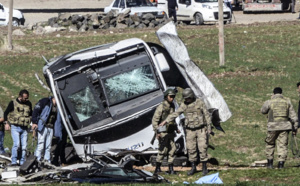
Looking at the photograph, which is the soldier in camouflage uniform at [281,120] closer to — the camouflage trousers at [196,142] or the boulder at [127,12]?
the camouflage trousers at [196,142]

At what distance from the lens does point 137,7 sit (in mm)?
37375

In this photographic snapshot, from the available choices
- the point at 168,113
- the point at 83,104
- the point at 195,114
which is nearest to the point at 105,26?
the point at 83,104

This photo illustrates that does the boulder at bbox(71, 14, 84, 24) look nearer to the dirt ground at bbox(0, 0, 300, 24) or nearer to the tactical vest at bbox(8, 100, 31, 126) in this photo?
the dirt ground at bbox(0, 0, 300, 24)

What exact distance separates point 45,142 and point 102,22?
1983 cm

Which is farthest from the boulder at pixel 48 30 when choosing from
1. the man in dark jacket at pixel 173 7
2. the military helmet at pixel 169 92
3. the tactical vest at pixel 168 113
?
the military helmet at pixel 169 92

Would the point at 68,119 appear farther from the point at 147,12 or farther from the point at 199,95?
the point at 147,12

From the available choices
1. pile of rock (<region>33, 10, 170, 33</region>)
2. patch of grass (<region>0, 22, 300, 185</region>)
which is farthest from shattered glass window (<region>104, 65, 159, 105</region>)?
pile of rock (<region>33, 10, 170, 33</region>)

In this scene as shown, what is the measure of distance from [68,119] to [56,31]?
19140mm

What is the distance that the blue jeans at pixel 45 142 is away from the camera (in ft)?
52.9

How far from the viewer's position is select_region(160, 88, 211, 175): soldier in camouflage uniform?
14.7 meters

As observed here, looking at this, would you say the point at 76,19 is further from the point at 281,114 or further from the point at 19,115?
the point at 281,114

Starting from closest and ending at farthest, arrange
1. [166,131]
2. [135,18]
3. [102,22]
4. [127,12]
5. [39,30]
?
1. [166,131]
2. [39,30]
3. [135,18]
4. [102,22]
5. [127,12]

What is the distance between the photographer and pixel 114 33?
107ft

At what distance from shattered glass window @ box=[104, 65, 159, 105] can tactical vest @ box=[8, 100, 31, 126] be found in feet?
5.45
